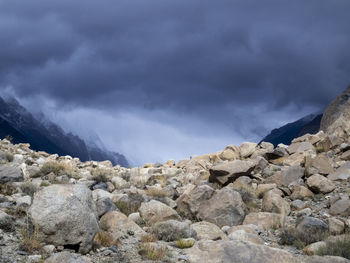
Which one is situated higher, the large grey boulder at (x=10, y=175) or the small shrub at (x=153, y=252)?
the large grey boulder at (x=10, y=175)

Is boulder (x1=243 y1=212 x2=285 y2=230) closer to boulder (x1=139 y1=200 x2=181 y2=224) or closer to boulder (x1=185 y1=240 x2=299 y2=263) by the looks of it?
boulder (x1=139 y1=200 x2=181 y2=224)

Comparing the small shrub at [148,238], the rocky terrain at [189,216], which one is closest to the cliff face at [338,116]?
the rocky terrain at [189,216]

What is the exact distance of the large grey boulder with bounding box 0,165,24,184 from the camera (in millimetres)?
14812

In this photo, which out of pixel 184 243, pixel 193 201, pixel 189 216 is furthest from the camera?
pixel 193 201

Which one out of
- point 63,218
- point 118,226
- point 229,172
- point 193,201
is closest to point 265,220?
point 193,201

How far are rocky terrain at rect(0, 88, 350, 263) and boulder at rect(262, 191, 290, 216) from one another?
0.15 ft

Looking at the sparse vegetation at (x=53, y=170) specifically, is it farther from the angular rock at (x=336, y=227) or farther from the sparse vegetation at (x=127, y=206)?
the angular rock at (x=336, y=227)

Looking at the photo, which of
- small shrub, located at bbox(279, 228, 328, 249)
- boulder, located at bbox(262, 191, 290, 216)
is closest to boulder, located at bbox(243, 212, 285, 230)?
boulder, located at bbox(262, 191, 290, 216)

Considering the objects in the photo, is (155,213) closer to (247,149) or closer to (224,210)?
(224,210)

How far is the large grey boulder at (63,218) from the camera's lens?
8008mm

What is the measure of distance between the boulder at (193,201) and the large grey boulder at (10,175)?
728 centimetres

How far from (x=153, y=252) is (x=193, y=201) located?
5.84m

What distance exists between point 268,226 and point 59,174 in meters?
13.0

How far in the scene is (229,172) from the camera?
60.5 ft
